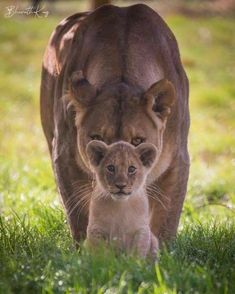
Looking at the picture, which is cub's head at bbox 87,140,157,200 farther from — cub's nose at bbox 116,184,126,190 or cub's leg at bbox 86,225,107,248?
cub's leg at bbox 86,225,107,248

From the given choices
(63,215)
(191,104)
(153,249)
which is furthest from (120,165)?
(191,104)

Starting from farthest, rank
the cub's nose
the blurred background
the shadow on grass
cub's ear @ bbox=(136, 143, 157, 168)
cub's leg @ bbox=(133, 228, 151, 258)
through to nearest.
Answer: the blurred background, cub's leg @ bbox=(133, 228, 151, 258), cub's ear @ bbox=(136, 143, 157, 168), the cub's nose, the shadow on grass

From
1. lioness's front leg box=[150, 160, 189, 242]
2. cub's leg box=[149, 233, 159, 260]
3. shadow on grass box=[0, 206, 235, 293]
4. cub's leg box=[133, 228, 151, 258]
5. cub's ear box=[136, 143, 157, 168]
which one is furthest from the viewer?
lioness's front leg box=[150, 160, 189, 242]

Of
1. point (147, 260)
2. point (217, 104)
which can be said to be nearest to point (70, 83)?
point (147, 260)

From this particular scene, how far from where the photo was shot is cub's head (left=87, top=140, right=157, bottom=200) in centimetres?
473

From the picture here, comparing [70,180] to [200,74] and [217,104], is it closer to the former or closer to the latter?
[217,104]

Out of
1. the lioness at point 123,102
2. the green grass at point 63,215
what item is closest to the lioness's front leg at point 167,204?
the lioness at point 123,102

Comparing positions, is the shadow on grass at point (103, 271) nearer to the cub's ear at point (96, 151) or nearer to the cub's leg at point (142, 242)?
the cub's leg at point (142, 242)

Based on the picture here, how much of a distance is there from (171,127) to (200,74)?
1134cm

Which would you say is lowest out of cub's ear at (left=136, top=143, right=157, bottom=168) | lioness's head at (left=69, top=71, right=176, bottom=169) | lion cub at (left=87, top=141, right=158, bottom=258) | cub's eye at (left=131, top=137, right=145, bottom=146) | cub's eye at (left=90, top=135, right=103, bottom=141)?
lion cub at (left=87, top=141, right=158, bottom=258)

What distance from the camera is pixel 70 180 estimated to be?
5738 mm

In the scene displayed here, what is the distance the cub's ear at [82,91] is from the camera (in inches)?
208

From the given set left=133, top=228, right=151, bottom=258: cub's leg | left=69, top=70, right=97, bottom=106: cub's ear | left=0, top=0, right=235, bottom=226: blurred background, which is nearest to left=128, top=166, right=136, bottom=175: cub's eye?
left=133, top=228, right=151, bottom=258: cub's leg

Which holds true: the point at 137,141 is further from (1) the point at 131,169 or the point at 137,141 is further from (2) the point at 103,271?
(2) the point at 103,271
